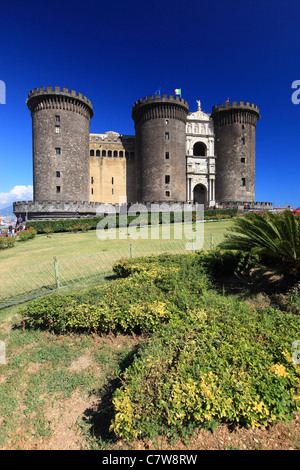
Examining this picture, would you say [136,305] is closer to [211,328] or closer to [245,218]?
[211,328]

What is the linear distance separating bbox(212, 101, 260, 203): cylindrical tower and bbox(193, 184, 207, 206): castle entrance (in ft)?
8.64

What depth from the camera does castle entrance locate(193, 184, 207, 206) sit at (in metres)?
38.5

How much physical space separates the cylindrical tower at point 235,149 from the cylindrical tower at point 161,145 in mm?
5964

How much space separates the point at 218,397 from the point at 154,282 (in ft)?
11.4

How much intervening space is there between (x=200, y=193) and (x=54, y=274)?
33947 mm

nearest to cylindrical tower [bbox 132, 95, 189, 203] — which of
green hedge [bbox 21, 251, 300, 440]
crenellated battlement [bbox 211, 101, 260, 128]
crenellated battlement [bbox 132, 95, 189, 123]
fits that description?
crenellated battlement [bbox 132, 95, 189, 123]

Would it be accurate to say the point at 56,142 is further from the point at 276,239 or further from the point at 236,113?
the point at 276,239

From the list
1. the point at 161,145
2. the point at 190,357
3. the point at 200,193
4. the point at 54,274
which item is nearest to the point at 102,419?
the point at 190,357

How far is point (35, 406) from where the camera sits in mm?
3180

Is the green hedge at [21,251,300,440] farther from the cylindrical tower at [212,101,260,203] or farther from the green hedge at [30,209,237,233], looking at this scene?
the cylindrical tower at [212,101,260,203]

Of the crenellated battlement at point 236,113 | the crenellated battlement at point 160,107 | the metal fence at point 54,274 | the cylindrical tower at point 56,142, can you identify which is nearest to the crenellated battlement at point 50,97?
the cylindrical tower at point 56,142

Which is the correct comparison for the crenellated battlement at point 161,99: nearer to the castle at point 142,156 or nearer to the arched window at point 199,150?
the castle at point 142,156
